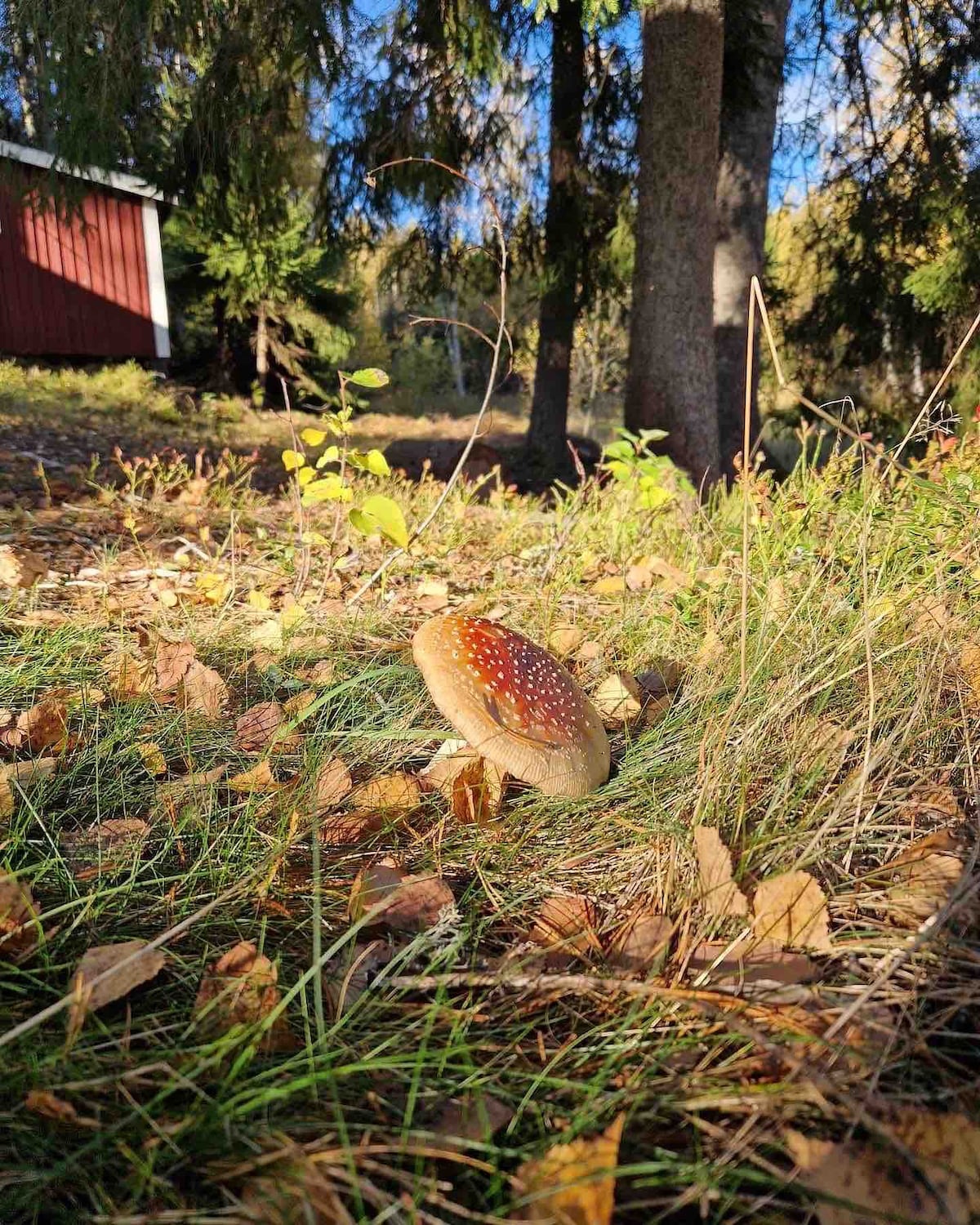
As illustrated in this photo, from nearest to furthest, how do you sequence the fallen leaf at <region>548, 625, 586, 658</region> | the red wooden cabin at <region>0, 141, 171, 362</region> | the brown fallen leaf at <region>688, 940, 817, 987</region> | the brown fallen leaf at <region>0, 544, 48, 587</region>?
1. the brown fallen leaf at <region>688, 940, 817, 987</region>
2. the fallen leaf at <region>548, 625, 586, 658</region>
3. the brown fallen leaf at <region>0, 544, 48, 587</region>
4. the red wooden cabin at <region>0, 141, 171, 362</region>

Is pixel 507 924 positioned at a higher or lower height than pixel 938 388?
lower

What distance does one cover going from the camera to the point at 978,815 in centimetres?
139

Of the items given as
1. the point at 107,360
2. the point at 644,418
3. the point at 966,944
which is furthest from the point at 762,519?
the point at 107,360

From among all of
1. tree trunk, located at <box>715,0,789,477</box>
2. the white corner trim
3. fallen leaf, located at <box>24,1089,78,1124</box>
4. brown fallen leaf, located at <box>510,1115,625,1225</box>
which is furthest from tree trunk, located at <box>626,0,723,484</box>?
the white corner trim

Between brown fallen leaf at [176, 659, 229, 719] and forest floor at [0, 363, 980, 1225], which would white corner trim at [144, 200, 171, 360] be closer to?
forest floor at [0, 363, 980, 1225]

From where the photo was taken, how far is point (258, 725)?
188cm

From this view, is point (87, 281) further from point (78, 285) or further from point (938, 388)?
point (938, 388)

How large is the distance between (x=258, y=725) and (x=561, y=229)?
7.60m

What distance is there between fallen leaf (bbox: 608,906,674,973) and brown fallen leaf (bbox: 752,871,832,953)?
0.13m

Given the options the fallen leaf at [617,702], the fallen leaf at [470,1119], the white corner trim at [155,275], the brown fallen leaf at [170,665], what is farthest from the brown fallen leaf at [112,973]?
the white corner trim at [155,275]

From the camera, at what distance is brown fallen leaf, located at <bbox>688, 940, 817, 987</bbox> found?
1.11 meters

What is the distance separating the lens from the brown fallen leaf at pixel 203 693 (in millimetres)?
1900

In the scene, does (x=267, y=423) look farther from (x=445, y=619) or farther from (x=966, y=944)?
(x=966, y=944)

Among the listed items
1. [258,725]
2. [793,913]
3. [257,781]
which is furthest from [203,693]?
[793,913]
